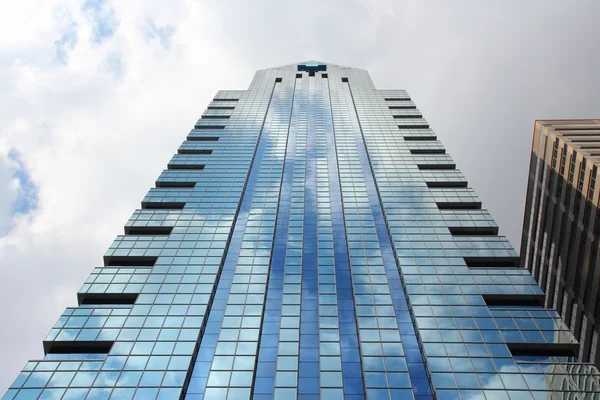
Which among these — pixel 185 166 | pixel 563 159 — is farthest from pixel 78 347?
pixel 563 159

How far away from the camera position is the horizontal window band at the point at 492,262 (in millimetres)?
63375

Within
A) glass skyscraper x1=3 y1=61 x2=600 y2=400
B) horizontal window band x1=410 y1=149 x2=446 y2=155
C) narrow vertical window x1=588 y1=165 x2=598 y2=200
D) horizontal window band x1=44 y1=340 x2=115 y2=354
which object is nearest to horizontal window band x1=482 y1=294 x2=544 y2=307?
glass skyscraper x1=3 y1=61 x2=600 y2=400

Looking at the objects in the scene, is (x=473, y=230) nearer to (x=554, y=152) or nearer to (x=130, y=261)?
(x=554, y=152)

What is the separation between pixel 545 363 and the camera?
4628 cm

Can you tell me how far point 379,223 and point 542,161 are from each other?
38.2 m

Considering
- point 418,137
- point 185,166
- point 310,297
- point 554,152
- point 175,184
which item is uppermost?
point 418,137

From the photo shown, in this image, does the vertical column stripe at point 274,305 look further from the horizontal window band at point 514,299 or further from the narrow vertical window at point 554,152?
the narrow vertical window at point 554,152

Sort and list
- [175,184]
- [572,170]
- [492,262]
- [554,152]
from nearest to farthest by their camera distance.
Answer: [492,262]
[572,170]
[175,184]
[554,152]

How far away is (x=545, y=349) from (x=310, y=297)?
78.3 feet

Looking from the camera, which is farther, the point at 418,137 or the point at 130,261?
the point at 418,137

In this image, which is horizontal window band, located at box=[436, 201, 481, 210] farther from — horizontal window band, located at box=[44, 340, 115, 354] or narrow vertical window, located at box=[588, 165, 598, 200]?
horizontal window band, located at box=[44, 340, 115, 354]

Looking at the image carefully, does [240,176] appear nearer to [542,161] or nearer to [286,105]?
[286,105]

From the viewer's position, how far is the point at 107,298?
57281 millimetres

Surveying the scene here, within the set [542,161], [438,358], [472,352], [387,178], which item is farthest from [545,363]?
[542,161]
